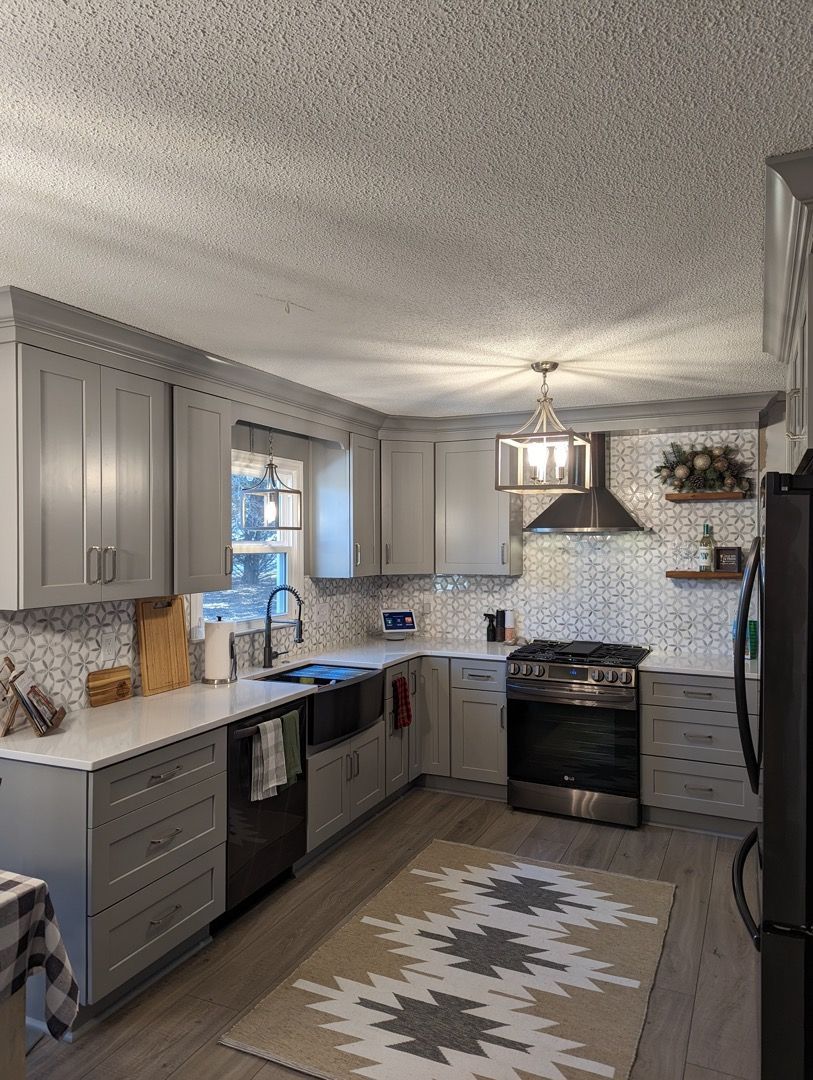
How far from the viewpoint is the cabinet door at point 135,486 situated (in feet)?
9.83

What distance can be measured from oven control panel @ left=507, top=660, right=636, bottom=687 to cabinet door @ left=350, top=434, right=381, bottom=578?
3.74 ft

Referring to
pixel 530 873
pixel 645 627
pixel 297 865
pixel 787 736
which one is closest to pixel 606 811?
pixel 530 873

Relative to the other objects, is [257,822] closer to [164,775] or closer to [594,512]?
[164,775]

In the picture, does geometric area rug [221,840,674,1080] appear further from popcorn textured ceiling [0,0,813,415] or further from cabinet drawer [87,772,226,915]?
popcorn textured ceiling [0,0,813,415]

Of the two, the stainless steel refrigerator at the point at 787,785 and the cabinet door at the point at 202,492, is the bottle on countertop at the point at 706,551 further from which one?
the stainless steel refrigerator at the point at 787,785

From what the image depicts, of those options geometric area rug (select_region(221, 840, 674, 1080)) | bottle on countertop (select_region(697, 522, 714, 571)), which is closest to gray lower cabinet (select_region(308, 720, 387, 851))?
geometric area rug (select_region(221, 840, 674, 1080))

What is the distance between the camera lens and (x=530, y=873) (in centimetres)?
368

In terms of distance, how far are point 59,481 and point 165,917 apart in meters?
1.63

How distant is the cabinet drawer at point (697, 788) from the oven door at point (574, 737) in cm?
9

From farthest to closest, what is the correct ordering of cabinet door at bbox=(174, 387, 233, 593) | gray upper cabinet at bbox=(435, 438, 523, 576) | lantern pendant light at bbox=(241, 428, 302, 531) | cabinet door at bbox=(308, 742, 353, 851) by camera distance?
1. gray upper cabinet at bbox=(435, 438, 523, 576)
2. lantern pendant light at bbox=(241, 428, 302, 531)
3. cabinet door at bbox=(308, 742, 353, 851)
4. cabinet door at bbox=(174, 387, 233, 593)

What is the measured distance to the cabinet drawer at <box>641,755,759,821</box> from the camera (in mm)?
4074

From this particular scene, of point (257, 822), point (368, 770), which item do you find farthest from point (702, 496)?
point (257, 822)

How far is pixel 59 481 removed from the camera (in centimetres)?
279

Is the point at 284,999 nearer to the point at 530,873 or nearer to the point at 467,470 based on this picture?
the point at 530,873
